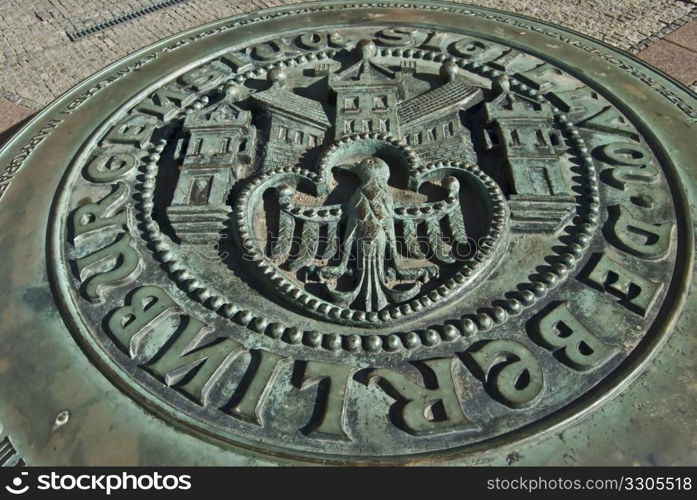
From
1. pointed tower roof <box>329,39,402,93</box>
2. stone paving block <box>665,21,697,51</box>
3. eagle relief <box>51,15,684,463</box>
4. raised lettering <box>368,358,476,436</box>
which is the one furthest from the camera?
stone paving block <box>665,21,697,51</box>

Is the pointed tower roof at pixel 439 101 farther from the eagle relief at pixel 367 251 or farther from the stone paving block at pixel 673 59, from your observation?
the stone paving block at pixel 673 59

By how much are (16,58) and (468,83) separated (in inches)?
157

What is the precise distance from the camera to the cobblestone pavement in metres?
4.44

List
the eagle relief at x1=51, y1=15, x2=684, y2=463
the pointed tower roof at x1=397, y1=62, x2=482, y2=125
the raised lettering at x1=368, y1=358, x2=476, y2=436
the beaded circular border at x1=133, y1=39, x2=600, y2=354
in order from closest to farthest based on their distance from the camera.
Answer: the raised lettering at x1=368, y1=358, x2=476, y2=436
the eagle relief at x1=51, y1=15, x2=684, y2=463
the beaded circular border at x1=133, y1=39, x2=600, y2=354
the pointed tower roof at x1=397, y1=62, x2=482, y2=125

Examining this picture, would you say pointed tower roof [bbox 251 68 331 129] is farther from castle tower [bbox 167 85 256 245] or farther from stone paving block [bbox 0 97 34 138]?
stone paving block [bbox 0 97 34 138]

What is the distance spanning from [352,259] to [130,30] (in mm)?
3848

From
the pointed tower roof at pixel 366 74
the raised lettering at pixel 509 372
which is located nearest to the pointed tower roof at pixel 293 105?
the pointed tower roof at pixel 366 74

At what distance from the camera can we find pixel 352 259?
8.75 ft

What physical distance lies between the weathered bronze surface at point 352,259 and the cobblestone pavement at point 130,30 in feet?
3.05

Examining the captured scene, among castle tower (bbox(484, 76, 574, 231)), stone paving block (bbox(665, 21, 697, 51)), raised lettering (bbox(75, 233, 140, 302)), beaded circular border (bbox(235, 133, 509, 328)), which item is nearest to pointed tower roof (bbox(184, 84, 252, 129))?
beaded circular border (bbox(235, 133, 509, 328))

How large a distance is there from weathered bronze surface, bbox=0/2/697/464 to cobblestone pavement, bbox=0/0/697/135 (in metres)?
0.93

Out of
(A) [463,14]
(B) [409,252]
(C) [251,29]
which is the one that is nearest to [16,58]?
(C) [251,29]

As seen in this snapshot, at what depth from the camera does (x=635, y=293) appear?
2.49m

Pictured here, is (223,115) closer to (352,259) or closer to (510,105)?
(352,259)
